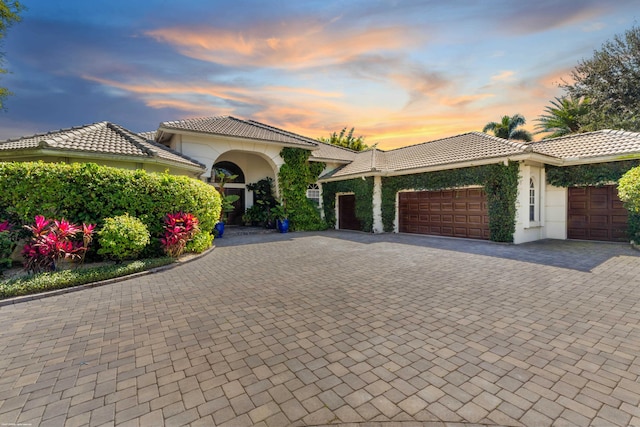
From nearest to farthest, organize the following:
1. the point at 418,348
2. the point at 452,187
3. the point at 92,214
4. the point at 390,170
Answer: the point at 418,348 → the point at 92,214 → the point at 452,187 → the point at 390,170

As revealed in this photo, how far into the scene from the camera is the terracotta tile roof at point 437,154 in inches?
458

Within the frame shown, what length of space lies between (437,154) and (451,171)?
1980 millimetres

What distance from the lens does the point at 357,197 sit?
1630 cm

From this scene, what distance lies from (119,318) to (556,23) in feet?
43.8

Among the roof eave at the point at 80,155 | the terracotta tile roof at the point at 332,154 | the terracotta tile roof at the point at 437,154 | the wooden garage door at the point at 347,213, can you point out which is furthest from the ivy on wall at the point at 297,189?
the roof eave at the point at 80,155

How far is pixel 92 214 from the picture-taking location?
7.61 meters

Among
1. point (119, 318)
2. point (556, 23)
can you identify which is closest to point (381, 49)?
point (556, 23)

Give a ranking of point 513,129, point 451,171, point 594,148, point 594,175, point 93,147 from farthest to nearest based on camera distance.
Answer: point 513,129 < point 451,171 < point 594,148 < point 594,175 < point 93,147

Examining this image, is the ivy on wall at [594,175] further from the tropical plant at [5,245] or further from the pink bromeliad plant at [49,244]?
the tropical plant at [5,245]

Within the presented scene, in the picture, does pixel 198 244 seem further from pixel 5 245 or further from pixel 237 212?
pixel 237 212

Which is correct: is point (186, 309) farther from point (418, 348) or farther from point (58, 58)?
point (58, 58)

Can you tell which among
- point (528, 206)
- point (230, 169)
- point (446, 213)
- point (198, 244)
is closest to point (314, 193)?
point (230, 169)

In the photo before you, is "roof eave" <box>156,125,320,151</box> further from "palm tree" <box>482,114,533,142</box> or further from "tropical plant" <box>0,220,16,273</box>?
"palm tree" <box>482,114,533,142</box>

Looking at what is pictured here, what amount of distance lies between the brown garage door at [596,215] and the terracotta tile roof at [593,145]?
1.40 m
